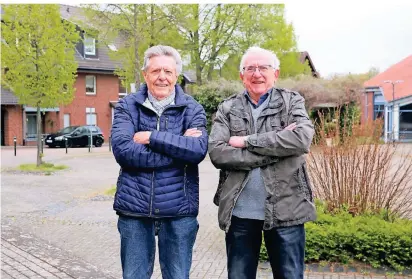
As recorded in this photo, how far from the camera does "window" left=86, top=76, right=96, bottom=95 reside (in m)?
37.7

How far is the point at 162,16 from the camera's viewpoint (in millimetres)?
13453

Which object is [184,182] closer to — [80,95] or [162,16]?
[162,16]

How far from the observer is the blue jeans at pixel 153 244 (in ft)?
10.9

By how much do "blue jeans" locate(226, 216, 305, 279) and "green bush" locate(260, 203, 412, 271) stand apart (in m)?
2.00

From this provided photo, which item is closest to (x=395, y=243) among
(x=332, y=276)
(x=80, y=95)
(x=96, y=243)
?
(x=332, y=276)

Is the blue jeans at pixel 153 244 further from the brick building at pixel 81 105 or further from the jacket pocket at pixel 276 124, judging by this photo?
the brick building at pixel 81 105

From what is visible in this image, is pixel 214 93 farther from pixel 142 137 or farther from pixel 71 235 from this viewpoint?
pixel 142 137

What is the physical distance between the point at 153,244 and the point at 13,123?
107ft

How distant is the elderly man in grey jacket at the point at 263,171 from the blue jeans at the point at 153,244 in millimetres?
287

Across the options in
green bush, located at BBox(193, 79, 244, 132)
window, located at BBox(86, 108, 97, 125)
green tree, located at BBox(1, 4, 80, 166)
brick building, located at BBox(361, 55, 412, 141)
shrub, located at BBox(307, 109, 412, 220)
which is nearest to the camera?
shrub, located at BBox(307, 109, 412, 220)

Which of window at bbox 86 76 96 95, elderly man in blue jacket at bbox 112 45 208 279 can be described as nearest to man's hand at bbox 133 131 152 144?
elderly man in blue jacket at bbox 112 45 208 279

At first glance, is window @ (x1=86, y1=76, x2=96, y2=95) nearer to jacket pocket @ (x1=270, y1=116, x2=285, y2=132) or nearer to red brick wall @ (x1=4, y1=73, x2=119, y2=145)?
red brick wall @ (x1=4, y1=73, x2=119, y2=145)

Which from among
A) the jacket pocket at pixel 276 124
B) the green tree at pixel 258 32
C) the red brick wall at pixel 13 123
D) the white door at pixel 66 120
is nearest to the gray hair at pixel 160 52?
the jacket pocket at pixel 276 124

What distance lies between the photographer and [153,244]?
3.43m
